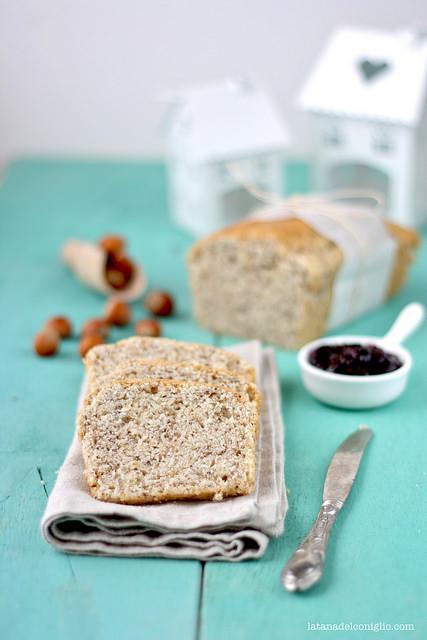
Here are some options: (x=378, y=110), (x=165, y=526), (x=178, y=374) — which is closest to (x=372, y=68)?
(x=378, y=110)

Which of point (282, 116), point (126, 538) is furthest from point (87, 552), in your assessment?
point (282, 116)

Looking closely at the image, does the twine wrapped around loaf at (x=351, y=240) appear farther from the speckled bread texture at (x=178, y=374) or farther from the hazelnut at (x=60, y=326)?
the speckled bread texture at (x=178, y=374)

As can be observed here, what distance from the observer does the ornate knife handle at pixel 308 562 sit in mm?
1764

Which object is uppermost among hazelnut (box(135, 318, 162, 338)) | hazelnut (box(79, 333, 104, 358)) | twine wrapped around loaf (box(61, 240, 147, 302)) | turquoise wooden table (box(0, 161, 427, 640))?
turquoise wooden table (box(0, 161, 427, 640))

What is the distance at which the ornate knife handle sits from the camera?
1.76 meters

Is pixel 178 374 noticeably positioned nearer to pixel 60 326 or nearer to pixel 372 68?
pixel 60 326

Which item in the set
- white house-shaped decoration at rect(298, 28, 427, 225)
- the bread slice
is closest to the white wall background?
white house-shaped decoration at rect(298, 28, 427, 225)

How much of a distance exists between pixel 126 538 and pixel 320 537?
40 centimetres

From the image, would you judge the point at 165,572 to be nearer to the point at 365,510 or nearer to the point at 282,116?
the point at 365,510

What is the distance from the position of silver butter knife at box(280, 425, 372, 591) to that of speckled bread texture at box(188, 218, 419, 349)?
1.93 feet

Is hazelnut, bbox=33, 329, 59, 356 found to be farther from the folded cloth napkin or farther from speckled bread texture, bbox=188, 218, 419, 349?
the folded cloth napkin

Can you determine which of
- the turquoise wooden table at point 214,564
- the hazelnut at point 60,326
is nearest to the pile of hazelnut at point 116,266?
the turquoise wooden table at point 214,564

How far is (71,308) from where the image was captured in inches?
133

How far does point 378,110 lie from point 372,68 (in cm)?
20
